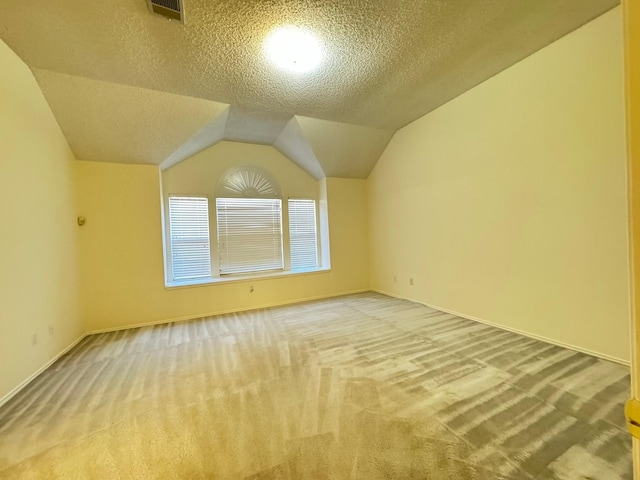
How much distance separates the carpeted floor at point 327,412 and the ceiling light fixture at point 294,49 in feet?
9.95

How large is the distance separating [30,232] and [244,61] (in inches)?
105

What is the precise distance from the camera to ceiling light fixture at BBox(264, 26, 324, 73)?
7.33 ft

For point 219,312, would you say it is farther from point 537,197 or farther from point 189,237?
point 537,197

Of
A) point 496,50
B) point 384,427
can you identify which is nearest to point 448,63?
point 496,50

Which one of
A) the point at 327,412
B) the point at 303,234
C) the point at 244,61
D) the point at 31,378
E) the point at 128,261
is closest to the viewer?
the point at 327,412

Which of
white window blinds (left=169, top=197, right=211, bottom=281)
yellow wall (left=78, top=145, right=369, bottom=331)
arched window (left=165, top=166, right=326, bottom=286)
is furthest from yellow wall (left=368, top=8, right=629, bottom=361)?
white window blinds (left=169, top=197, right=211, bottom=281)

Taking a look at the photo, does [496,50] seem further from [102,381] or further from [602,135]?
[102,381]

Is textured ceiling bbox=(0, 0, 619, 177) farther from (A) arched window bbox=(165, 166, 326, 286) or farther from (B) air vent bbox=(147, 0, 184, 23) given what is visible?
(A) arched window bbox=(165, 166, 326, 286)

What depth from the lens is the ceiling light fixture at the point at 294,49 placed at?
2.23 m

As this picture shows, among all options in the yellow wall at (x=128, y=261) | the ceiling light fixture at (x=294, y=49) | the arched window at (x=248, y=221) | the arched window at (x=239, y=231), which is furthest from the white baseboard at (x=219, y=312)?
the ceiling light fixture at (x=294, y=49)

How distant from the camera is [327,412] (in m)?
1.77

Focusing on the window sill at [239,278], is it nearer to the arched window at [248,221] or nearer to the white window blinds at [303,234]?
the arched window at [248,221]

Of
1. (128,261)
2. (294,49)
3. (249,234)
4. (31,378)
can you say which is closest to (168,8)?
(294,49)

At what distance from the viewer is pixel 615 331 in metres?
2.22
